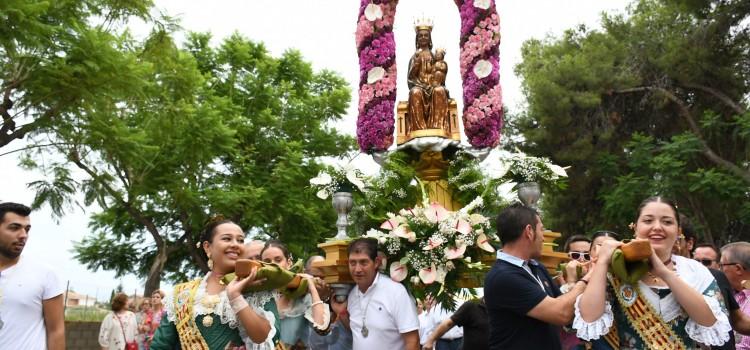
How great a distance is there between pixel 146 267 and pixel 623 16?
639 inches

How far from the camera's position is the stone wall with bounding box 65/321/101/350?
57.4ft

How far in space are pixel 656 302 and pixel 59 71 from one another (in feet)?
35.1

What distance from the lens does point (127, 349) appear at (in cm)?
1164

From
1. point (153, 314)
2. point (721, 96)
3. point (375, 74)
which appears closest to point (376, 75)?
point (375, 74)

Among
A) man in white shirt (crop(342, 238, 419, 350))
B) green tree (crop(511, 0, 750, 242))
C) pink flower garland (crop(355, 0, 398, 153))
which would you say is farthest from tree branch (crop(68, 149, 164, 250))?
man in white shirt (crop(342, 238, 419, 350))

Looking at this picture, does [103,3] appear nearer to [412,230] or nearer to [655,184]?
[412,230]

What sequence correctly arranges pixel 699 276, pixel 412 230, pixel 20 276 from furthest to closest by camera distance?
pixel 412 230, pixel 20 276, pixel 699 276

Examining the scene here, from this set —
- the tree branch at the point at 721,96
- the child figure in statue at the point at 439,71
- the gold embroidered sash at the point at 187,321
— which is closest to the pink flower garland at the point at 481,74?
the child figure in statue at the point at 439,71

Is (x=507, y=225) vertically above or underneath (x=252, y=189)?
underneath

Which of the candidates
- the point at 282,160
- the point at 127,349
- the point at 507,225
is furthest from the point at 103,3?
the point at 507,225

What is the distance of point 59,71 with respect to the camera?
12414mm

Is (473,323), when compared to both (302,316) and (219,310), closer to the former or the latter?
(302,316)

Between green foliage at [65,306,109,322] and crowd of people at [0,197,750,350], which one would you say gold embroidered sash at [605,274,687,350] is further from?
green foliage at [65,306,109,322]

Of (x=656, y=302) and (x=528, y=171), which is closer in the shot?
(x=656, y=302)
